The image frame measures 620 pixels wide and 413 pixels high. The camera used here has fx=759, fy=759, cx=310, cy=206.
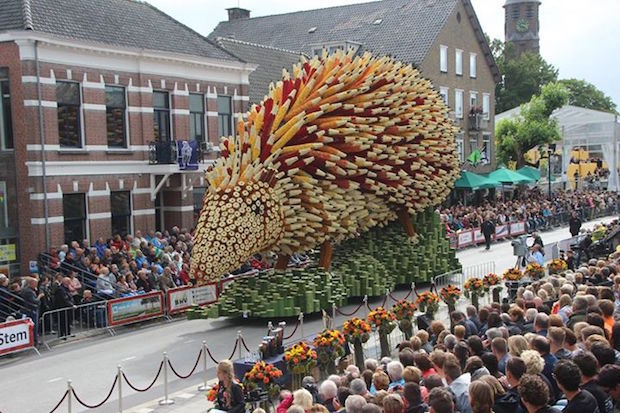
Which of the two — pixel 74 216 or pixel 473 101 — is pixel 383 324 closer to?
pixel 74 216

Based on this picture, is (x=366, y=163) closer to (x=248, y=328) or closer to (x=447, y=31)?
(x=248, y=328)

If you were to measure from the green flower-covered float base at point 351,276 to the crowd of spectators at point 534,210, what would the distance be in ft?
29.7

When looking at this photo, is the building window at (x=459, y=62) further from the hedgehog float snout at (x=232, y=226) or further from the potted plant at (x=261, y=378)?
the potted plant at (x=261, y=378)

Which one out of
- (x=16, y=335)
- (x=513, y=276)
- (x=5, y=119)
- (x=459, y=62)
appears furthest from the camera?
(x=459, y=62)

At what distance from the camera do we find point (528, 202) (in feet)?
143

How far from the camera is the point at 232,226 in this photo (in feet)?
59.3

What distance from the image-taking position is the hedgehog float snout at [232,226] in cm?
1794

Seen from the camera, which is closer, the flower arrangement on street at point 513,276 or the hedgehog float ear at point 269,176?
the hedgehog float ear at point 269,176

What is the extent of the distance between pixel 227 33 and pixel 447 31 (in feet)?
51.2

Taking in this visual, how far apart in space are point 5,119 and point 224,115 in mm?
9291

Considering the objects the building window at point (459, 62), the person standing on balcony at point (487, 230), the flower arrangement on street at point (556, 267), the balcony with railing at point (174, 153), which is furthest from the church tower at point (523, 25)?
the flower arrangement on street at point (556, 267)

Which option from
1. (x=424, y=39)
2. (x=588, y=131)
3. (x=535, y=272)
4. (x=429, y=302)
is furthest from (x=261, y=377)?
(x=588, y=131)

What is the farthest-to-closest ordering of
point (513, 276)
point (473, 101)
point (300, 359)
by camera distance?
point (473, 101)
point (513, 276)
point (300, 359)

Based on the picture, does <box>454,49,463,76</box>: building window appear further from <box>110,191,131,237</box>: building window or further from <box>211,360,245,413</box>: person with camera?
<box>211,360,245,413</box>: person with camera
